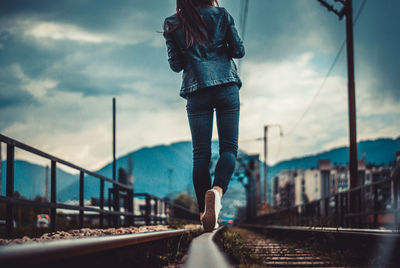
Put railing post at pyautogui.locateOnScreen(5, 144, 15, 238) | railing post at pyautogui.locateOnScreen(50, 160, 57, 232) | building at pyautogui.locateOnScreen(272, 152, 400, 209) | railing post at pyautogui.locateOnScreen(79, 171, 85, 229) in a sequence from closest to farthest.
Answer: railing post at pyautogui.locateOnScreen(5, 144, 15, 238)
railing post at pyautogui.locateOnScreen(50, 160, 57, 232)
railing post at pyautogui.locateOnScreen(79, 171, 85, 229)
building at pyautogui.locateOnScreen(272, 152, 400, 209)

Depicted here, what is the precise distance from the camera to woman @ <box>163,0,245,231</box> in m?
3.99

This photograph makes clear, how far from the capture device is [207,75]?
3.98 meters

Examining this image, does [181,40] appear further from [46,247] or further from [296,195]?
[296,195]

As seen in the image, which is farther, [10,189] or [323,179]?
[323,179]

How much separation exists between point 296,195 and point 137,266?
590 feet

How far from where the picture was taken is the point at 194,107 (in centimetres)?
411

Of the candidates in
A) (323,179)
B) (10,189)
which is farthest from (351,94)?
(323,179)

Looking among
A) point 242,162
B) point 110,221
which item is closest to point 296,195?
point 242,162

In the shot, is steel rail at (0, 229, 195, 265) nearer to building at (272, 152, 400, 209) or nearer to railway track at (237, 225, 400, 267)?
railway track at (237, 225, 400, 267)

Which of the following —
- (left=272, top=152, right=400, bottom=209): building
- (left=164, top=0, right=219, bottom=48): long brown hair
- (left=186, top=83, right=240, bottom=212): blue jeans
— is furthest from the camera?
(left=272, top=152, right=400, bottom=209): building

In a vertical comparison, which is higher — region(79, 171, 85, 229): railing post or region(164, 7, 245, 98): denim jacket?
region(164, 7, 245, 98): denim jacket

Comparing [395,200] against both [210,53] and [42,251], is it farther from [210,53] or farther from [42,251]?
[42,251]

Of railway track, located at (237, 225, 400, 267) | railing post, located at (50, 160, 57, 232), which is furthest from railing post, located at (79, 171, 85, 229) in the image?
railway track, located at (237, 225, 400, 267)

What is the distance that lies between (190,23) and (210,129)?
83 cm
